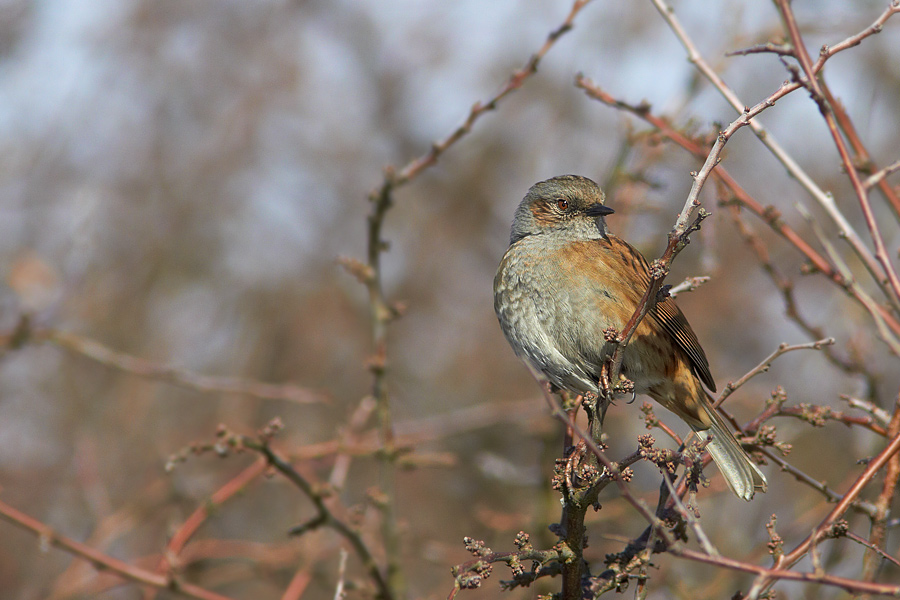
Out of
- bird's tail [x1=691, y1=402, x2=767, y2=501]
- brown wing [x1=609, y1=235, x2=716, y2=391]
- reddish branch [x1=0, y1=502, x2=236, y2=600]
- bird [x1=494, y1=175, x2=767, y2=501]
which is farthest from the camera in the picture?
brown wing [x1=609, y1=235, x2=716, y2=391]

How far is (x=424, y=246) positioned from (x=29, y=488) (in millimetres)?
4731

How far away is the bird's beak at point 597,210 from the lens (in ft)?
14.0

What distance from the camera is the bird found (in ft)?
12.8

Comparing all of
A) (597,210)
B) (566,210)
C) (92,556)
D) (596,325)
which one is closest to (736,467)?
(596,325)

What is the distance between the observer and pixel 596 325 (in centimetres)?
389

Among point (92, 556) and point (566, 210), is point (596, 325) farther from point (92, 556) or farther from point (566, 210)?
point (92, 556)

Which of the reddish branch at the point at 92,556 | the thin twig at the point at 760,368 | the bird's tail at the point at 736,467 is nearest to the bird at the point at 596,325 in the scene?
the bird's tail at the point at 736,467

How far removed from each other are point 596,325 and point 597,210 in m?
0.76

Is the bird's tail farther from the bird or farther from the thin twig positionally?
the thin twig

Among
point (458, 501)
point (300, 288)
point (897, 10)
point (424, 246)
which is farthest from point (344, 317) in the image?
point (897, 10)

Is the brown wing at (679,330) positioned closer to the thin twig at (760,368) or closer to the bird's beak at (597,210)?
the bird's beak at (597,210)

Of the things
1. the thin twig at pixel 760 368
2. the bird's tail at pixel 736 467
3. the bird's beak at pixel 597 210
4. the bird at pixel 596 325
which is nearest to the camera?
the thin twig at pixel 760 368

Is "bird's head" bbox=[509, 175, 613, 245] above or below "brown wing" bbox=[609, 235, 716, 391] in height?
above

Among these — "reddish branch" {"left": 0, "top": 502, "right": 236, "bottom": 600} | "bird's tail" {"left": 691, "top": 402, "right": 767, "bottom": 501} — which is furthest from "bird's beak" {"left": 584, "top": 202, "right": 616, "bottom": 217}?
"reddish branch" {"left": 0, "top": 502, "right": 236, "bottom": 600}
